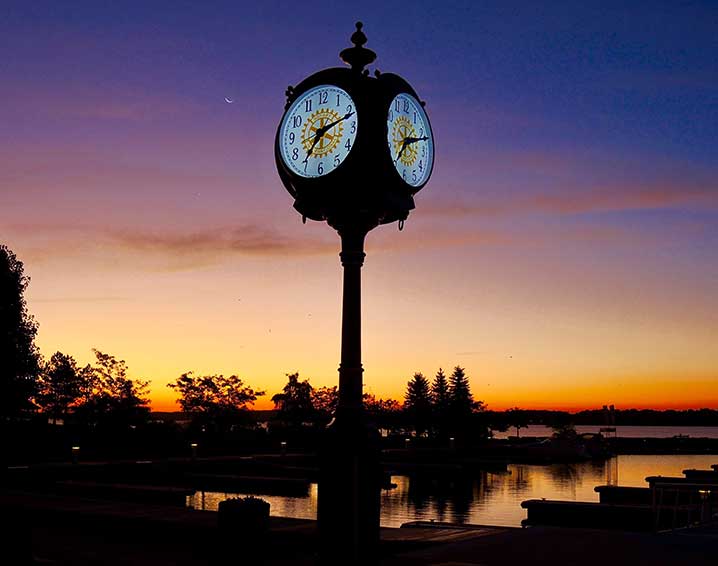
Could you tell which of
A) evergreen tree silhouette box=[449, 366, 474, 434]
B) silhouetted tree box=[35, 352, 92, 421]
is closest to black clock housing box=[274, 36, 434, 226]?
silhouetted tree box=[35, 352, 92, 421]

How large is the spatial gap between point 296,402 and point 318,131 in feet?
279

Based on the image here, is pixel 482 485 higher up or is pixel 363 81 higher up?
pixel 363 81

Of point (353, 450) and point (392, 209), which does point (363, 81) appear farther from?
point (353, 450)

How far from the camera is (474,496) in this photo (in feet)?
119

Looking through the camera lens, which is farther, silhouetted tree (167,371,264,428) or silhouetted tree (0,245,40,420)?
silhouetted tree (167,371,264,428)

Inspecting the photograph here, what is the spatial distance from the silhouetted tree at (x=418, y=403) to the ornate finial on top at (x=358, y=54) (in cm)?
10161

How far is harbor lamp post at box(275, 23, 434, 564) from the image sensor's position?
25.4 ft

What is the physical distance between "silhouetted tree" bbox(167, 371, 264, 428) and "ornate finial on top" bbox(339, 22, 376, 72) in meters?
73.3

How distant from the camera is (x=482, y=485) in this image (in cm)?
4134

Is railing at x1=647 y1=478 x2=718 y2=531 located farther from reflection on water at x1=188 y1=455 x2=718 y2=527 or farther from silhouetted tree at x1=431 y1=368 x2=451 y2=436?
silhouetted tree at x1=431 y1=368 x2=451 y2=436

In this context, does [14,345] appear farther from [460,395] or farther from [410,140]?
[460,395]

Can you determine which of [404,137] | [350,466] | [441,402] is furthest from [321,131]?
[441,402]

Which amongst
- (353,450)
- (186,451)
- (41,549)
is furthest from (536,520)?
(186,451)

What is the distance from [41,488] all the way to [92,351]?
161 ft
